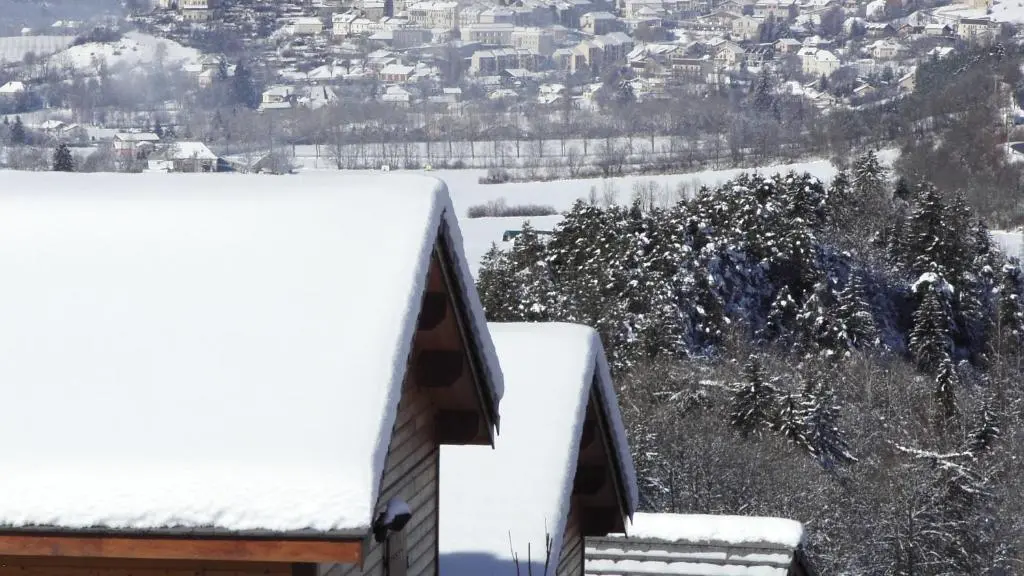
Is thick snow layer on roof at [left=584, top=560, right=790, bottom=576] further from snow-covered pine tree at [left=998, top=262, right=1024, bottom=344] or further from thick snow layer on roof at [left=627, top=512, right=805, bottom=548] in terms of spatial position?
snow-covered pine tree at [left=998, top=262, right=1024, bottom=344]

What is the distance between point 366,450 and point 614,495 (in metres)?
3.69

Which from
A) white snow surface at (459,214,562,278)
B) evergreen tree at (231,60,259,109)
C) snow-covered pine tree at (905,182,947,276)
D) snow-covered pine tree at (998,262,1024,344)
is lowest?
evergreen tree at (231,60,259,109)

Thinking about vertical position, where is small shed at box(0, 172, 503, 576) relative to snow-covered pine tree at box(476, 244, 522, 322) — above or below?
above

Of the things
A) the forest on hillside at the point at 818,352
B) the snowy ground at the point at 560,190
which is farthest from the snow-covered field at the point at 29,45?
the forest on hillside at the point at 818,352

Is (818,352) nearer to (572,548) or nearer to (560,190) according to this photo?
(572,548)

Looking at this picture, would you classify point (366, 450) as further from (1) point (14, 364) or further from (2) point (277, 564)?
(1) point (14, 364)

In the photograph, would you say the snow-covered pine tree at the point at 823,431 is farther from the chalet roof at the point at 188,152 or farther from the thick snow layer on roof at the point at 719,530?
the chalet roof at the point at 188,152

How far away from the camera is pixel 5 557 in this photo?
3.84 meters

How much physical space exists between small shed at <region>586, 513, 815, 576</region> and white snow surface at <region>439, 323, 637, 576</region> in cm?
233

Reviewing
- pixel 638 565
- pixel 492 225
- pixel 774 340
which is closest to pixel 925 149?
pixel 492 225

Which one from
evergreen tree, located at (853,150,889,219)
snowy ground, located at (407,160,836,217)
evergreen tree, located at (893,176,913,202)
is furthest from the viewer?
snowy ground, located at (407,160,836,217)

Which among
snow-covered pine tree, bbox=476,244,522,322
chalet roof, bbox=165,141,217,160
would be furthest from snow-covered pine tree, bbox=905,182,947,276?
chalet roof, bbox=165,141,217,160

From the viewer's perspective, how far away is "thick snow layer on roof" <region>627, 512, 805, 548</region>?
895cm

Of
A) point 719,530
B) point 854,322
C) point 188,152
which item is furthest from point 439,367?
point 188,152
